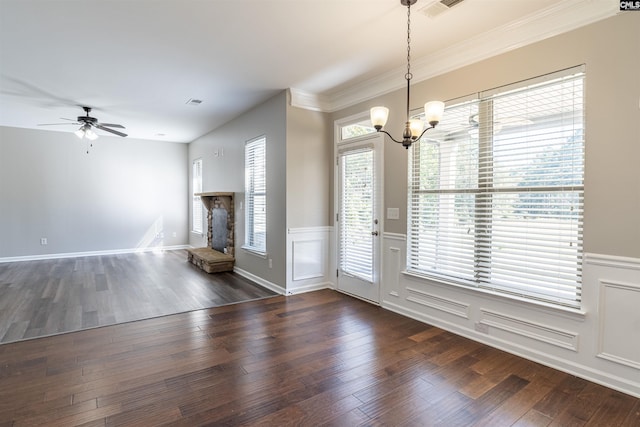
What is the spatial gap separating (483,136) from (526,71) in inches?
24.2

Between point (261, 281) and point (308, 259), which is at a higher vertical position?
point (308, 259)

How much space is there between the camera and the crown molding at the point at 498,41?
7.97ft

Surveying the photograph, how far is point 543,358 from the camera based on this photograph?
2680 millimetres

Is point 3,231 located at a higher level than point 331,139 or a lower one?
lower

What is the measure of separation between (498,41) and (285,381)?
3.42m

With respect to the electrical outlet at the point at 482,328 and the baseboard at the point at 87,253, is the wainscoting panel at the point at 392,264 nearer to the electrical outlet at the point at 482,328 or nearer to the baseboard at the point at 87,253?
the electrical outlet at the point at 482,328

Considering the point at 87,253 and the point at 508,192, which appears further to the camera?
the point at 87,253

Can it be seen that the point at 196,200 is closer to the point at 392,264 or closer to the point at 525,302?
the point at 392,264

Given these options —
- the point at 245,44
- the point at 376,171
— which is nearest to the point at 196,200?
the point at 376,171

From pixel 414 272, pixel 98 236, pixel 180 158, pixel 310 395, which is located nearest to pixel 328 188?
pixel 414 272

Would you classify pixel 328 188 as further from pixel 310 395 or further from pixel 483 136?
pixel 310 395

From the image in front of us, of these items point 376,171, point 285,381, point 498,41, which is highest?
point 498,41

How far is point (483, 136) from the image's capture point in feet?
10.1

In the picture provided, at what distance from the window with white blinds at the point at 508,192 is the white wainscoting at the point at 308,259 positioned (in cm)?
160
